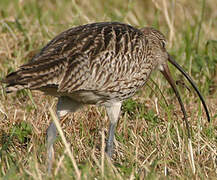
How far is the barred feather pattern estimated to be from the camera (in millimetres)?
5094

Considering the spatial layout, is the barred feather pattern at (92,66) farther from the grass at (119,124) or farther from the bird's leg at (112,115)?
the grass at (119,124)

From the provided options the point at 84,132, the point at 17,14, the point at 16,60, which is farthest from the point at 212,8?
the point at 84,132

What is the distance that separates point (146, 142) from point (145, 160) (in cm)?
75

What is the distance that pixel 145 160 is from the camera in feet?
17.0

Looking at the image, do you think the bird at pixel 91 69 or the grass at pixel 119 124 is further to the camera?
the bird at pixel 91 69

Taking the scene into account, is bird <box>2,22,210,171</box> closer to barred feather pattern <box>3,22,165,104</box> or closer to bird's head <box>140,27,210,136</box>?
barred feather pattern <box>3,22,165,104</box>

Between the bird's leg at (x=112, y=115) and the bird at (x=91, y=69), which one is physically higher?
the bird at (x=91, y=69)

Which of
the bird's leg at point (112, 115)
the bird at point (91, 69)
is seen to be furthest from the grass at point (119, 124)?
the bird at point (91, 69)

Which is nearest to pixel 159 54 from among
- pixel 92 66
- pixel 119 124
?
pixel 119 124

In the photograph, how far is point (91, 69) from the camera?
5434mm

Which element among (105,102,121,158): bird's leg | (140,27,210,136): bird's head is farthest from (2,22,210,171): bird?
(140,27,210,136): bird's head

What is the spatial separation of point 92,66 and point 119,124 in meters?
1.26

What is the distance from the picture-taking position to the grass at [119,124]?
5.00 m

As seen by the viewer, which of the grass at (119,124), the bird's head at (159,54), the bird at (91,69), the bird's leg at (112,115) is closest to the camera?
the grass at (119,124)
